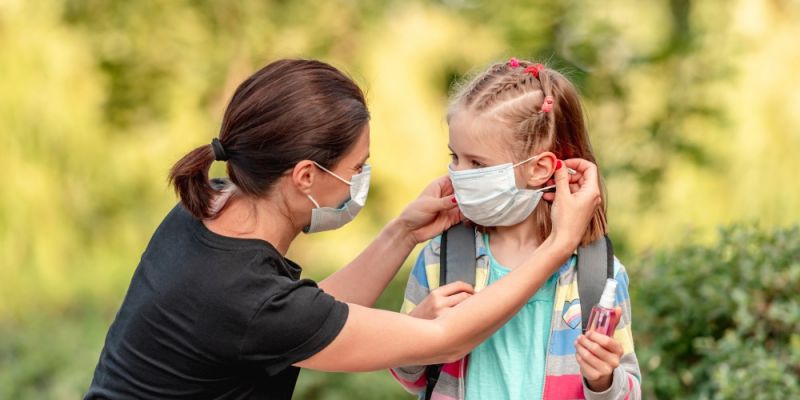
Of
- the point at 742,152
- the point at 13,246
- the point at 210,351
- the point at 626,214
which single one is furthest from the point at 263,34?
the point at 210,351

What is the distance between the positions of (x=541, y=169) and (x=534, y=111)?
0.15 m

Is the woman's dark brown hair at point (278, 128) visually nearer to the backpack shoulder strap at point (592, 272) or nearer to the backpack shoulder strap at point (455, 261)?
the backpack shoulder strap at point (455, 261)

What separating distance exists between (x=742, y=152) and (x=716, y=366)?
2.81m

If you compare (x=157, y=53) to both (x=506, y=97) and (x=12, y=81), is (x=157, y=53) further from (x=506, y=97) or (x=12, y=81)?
(x=506, y=97)

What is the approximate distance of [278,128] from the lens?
267cm

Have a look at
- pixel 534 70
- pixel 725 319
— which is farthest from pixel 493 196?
pixel 725 319

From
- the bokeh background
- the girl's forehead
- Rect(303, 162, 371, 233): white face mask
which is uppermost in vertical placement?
the girl's forehead

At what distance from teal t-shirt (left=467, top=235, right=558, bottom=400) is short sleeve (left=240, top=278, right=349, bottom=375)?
380 mm

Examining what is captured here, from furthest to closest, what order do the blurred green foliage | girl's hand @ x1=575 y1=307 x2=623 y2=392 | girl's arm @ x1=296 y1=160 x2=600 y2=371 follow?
the blurred green foliage → girl's arm @ x1=296 y1=160 x2=600 y2=371 → girl's hand @ x1=575 y1=307 x2=623 y2=392

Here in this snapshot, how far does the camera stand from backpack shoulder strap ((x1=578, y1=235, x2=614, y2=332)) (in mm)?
2590

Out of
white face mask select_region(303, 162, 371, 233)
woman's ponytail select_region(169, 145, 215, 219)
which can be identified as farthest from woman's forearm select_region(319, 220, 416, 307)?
woman's ponytail select_region(169, 145, 215, 219)

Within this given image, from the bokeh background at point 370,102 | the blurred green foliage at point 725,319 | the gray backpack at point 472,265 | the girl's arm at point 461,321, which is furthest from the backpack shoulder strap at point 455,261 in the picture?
the bokeh background at point 370,102

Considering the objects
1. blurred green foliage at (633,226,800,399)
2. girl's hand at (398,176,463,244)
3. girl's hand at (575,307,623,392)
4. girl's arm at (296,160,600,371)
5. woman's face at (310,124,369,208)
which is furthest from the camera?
blurred green foliage at (633,226,800,399)

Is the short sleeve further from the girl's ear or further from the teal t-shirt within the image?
the girl's ear
